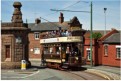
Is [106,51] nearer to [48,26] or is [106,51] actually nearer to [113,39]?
Answer: [113,39]

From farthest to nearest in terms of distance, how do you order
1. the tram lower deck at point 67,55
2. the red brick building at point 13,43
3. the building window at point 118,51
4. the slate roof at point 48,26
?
the slate roof at point 48,26, the building window at point 118,51, the red brick building at point 13,43, the tram lower deck at point 67,55

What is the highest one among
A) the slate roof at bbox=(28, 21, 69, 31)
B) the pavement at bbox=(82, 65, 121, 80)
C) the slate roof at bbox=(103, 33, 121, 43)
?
the slate roof at bbox=(28, 21, 69, 31)

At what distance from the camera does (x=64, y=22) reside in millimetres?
74312

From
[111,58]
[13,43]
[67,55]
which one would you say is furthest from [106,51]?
[13,43]

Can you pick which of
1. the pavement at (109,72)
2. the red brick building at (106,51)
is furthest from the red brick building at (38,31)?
the pavement at (109,72)

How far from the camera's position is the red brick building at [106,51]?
128 ft

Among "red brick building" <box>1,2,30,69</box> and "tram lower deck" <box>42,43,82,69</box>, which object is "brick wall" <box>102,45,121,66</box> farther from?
"red brick building" <box>1,2,30,69</box>

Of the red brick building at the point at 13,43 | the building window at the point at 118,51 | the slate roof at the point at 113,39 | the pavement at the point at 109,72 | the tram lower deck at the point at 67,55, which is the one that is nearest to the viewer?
the pavement at the point at 109,72

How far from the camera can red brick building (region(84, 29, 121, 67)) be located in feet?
128

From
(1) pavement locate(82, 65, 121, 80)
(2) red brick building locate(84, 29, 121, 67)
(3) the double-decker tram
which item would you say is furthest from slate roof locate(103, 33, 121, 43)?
(3) the double-decker tram

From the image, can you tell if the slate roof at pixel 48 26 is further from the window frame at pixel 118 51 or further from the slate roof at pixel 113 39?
the window frame at pixel 118 51

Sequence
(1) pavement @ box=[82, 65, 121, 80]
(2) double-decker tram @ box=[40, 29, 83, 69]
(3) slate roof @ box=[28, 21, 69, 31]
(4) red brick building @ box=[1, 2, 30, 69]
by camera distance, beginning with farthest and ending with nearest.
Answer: (3) slate roof @ box=[28, 21, 69, 31]
(4) red brick building @ box=[1, 2, 30, 69]
(2) double-decker tram @ box=[40, 29, 83, 69]
(1) pavement @ box=[82, 65, 121, 80]

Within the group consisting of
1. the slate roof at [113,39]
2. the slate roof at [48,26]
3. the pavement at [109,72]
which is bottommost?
the pavement at [109,72]

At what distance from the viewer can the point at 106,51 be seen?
136ft
